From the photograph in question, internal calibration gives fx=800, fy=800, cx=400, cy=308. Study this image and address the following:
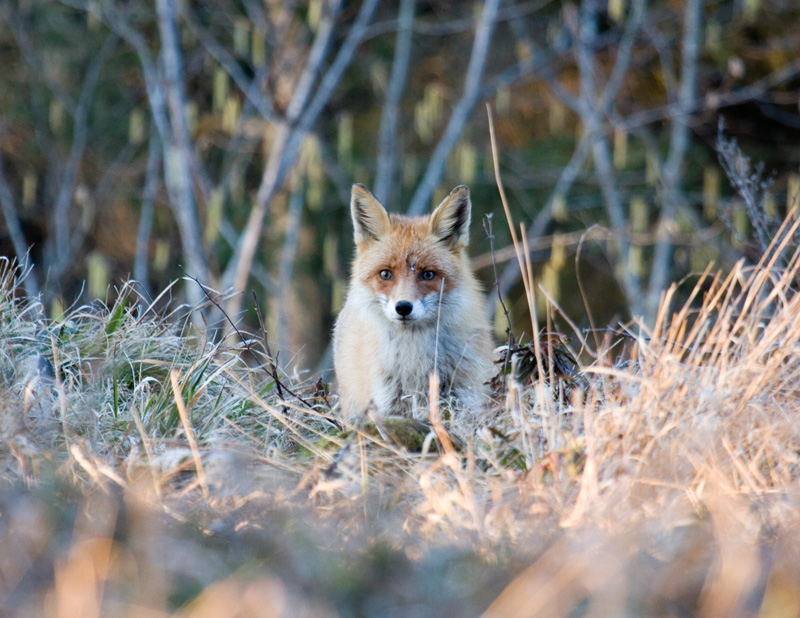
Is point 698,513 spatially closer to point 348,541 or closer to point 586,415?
point 586,415

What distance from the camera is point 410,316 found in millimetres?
4461

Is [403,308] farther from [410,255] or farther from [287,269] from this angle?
[287,269]

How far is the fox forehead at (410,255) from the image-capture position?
4.80 m

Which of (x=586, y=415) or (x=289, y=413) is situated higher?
(x=586, y=415)

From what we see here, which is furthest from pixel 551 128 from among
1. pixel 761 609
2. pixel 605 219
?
pixel 761 609

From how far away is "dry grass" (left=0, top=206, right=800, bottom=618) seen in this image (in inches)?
77.9

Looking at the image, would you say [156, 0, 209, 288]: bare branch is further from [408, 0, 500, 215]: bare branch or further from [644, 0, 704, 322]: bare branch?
[644, 0, 704, 322]: bare branch

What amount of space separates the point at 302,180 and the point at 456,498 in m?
10.8

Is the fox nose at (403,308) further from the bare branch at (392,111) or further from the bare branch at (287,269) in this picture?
the bare branch at (392,111)

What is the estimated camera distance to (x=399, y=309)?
14.7 ft

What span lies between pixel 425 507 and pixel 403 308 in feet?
6.48

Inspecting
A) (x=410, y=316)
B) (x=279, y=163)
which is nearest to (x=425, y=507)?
(x=410, y=316)

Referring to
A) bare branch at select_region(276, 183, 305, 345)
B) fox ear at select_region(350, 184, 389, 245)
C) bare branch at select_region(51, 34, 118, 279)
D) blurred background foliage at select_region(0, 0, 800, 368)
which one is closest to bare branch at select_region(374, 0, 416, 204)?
blurred background foliage at select_region(0, 0, 800, 368)

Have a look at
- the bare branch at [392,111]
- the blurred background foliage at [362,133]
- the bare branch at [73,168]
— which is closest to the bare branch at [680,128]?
the blurred background foliage at [362,133]
